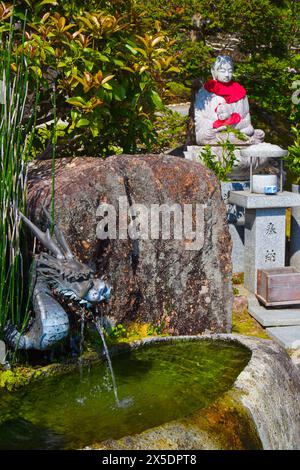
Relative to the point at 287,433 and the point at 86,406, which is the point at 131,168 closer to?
the point at 86,406

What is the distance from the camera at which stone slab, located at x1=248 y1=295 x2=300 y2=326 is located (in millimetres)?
7570

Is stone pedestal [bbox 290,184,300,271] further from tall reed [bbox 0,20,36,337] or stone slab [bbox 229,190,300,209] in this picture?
tall reed [bbox 0,20,36,337]

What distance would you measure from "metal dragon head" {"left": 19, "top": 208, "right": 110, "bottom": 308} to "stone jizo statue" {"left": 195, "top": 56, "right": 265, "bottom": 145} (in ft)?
19.9

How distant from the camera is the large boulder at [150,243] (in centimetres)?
568

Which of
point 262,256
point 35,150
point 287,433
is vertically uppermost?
point 35,150

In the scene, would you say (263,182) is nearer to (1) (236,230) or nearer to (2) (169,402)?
(1) (236,230)

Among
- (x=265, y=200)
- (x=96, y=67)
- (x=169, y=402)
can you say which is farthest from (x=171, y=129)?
(x=169, y=402)

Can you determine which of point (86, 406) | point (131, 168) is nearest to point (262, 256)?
point (131, 168)

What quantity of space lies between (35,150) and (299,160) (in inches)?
162

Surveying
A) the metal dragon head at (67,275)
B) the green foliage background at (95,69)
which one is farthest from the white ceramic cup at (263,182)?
the metal dragon head at (67,275)

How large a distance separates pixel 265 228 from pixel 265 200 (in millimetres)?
397

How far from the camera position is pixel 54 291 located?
4680 mm

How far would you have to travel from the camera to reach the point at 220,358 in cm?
525

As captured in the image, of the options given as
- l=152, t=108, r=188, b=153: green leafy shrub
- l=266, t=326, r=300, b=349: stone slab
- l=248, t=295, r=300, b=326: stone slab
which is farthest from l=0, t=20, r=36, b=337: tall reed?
l=152, t=108, r=188, b=153: green leafy shrub
